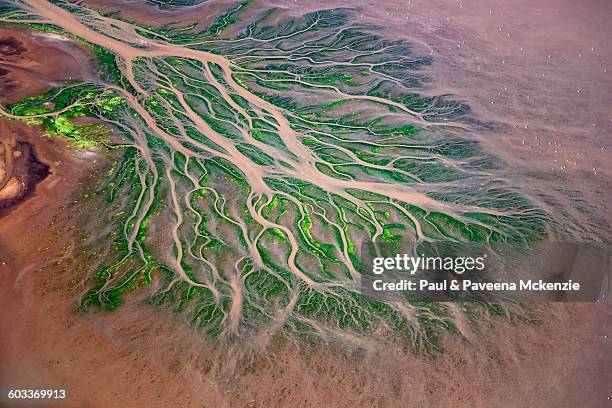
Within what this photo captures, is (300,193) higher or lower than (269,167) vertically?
lower

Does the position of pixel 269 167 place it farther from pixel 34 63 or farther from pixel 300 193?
pixel 34 63

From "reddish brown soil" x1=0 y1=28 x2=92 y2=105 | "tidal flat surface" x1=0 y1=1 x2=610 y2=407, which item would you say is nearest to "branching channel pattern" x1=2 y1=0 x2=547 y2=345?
"tidal flat surface" x1=0 y1=1 x2=610 y2=407

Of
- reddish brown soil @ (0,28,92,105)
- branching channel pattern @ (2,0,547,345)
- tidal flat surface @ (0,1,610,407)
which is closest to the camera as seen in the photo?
tidal flat surface @ (0,1,610,407)

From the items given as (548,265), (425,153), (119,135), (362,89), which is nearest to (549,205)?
(548,265)

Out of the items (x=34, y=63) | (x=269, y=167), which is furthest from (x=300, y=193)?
(x=34, y=63)

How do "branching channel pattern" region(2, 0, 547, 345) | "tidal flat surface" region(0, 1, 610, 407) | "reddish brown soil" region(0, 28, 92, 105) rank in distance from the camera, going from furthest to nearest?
"reddish brown soil" region(0, 28, 92, 105), "branching channel pattern" region(2, 0, 547, 345), "tidal flat surface" region(0, 1, 610, 407)

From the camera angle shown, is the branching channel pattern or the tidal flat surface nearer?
the tidal flat surface

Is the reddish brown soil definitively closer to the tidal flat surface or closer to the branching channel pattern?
the tidal flat surface

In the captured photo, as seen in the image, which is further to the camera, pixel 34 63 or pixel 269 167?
pixel 34 63

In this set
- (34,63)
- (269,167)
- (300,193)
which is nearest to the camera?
(300,193)

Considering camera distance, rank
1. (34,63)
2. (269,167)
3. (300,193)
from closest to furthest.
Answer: (300,193) < (269,167) < (34,63)

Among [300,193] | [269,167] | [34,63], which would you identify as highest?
[34,63]
